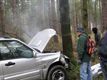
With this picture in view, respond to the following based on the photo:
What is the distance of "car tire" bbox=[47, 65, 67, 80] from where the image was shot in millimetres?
10047

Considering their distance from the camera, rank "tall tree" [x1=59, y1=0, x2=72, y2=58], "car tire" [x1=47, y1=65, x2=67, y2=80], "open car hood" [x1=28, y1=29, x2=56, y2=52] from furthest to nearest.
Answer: "tall tree" [x1=59, y1=0, x2=72, y2=58] → "open car hood" [x1=28, y1=29, x2=56, y2=52] → "car tire" [x1=47, y1=65, x2=67, y2=80]

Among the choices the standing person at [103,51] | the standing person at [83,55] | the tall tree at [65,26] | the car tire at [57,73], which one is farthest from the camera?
the tall tree at [65,26]

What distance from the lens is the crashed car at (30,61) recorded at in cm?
893

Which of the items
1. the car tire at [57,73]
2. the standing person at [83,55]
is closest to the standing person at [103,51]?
the standing person at [83,55]

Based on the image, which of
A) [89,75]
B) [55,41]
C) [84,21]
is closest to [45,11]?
[55,41]

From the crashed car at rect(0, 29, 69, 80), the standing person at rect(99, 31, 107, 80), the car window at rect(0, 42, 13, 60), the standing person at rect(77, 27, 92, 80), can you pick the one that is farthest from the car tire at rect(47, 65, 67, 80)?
the standing person at rect(99, 31, 107, 80)

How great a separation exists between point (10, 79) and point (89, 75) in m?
2.42

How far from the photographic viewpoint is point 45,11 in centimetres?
5072

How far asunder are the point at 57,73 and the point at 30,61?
47.2 inches

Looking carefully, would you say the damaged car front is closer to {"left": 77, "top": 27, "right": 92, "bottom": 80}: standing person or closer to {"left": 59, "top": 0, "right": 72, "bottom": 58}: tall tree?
{"left": 77, "top": 27, "right": 92, "bottom": 80}: standing person

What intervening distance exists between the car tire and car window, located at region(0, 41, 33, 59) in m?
0.95

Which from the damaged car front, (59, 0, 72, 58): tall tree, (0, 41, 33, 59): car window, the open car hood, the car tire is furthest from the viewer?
(59, 0, 72, 58): tall tree

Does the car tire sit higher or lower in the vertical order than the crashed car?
lower

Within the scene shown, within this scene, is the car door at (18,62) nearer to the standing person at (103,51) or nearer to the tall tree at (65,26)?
the standing person at (103,51)
